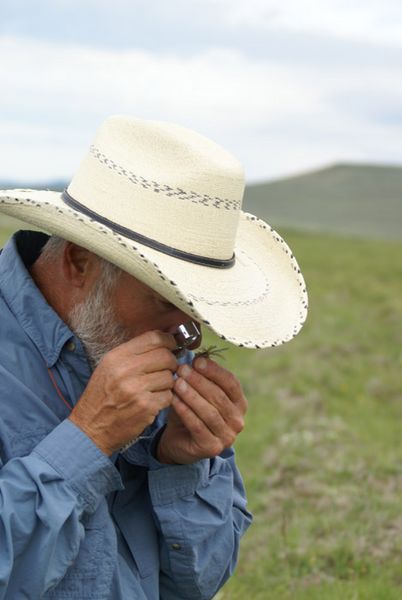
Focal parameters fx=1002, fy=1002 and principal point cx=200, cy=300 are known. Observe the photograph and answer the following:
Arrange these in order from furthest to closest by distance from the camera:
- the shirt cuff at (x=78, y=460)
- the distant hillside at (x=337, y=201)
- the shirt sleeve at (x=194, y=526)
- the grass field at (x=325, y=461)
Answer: the distant hillside at (x=337, y=201) < the grass field at (x=325, y=461) < the shirt sleeve at (x=194, y=526) < the shirt cuff at (x=78, y=460)

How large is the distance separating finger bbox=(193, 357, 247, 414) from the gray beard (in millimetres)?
258

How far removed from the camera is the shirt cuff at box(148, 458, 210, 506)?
318 cm

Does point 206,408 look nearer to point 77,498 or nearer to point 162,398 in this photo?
point 162,398

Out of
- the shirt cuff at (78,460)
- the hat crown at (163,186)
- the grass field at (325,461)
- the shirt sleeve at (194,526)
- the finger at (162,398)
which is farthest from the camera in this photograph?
the grass field at (325,461)

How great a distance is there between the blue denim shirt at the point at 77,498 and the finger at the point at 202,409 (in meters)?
0.24

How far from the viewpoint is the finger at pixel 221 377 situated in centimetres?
298

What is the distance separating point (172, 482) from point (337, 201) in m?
44.1

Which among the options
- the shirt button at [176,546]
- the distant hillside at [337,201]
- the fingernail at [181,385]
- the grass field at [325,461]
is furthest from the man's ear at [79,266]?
the distant hillside at [337,201]

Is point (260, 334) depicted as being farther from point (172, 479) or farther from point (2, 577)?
point (2, 577)

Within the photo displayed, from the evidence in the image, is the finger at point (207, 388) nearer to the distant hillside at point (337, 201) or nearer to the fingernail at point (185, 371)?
the fingernail at point (185, 371)

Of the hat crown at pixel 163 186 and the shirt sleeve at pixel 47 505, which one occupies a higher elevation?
the hat crown at pixel 163 186

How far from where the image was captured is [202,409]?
9.75 feet

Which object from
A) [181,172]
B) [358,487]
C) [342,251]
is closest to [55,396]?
[181,172]

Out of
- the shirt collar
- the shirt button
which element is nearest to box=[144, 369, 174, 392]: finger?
the shirt collar
